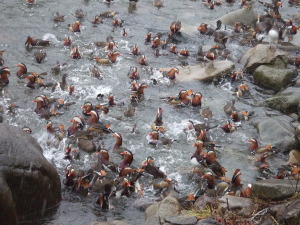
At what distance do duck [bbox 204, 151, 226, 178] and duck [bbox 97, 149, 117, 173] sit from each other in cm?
221

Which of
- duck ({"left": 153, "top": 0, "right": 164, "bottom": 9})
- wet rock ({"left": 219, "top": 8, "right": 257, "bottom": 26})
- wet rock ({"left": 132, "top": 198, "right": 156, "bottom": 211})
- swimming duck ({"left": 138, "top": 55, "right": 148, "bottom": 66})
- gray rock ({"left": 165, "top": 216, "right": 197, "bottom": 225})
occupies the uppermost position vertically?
duck ({"left": 153, "top": 0, "right": 164, "bottom": 9})

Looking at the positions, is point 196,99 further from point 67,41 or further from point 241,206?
point 241,206

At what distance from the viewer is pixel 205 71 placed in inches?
684

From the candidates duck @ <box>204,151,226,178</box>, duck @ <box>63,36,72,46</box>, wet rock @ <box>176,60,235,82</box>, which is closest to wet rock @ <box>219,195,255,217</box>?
duck @ <box>204,151,226,178</box>

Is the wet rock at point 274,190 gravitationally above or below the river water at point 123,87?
above

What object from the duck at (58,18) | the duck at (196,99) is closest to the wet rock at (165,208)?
the duck at (196,99)

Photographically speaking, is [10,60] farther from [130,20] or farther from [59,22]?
[130,20]

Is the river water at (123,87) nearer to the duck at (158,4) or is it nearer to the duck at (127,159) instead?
the duck at (158,4)

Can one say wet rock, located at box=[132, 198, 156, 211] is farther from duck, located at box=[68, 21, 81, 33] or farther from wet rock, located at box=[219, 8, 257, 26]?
wet rock, located at box=[219, 8, 257, 26]

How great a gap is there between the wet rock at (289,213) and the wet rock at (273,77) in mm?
9627

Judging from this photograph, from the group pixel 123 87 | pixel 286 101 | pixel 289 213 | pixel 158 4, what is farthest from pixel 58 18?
pixel 289 213

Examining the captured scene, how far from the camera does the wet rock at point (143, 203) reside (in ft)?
34.9

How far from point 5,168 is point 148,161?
3718 millimetres

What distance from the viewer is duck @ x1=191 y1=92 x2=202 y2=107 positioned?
1512cm
